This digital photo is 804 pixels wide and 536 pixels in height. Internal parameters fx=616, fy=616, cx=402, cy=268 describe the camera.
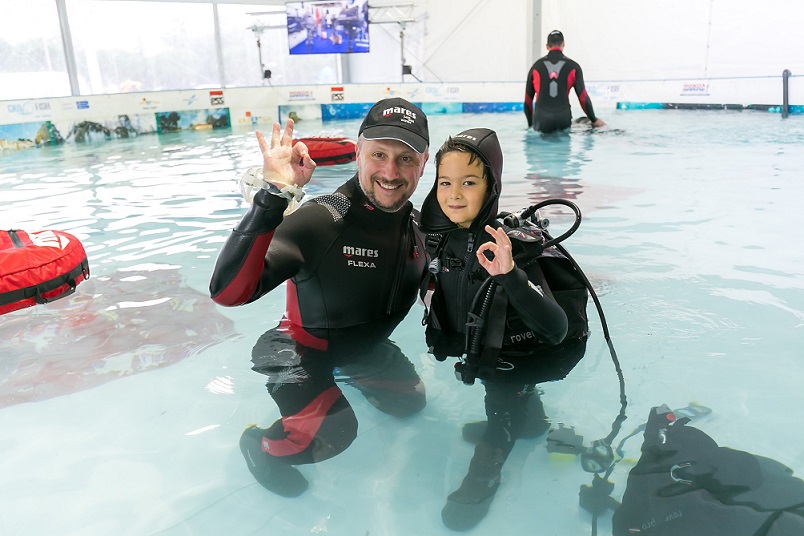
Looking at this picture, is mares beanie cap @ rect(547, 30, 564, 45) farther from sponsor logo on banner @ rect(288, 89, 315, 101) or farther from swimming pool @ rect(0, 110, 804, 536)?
sponsor logo on banner @ rect(288, 89, 315, 101)

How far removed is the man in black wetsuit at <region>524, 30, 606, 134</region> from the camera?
938cm

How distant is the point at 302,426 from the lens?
2234 mm

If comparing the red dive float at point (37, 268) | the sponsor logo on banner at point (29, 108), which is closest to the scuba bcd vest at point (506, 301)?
the red dive float at point (37, 268)

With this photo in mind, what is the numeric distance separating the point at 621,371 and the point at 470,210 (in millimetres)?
1085

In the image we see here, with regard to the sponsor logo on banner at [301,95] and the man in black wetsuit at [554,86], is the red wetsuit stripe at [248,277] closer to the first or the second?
the man in black wetsuit at [554,86]

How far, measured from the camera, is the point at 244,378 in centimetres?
279

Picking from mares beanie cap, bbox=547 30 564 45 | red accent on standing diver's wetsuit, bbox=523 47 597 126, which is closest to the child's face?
red accent on standing diver's wetsuit, bbox=523 47 597 126

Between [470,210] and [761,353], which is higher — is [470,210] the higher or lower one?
the higher one

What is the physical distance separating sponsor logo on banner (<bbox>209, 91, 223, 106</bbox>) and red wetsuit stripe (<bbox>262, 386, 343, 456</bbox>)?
12.2m

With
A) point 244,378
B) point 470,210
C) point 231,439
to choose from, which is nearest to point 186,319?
point 244,378

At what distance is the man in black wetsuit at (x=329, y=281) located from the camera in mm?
2055

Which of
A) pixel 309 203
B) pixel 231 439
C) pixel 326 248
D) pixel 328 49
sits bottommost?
pixel 231 439

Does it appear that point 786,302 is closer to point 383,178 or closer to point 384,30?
point 383,178

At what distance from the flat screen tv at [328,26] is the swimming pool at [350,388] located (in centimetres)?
1069
